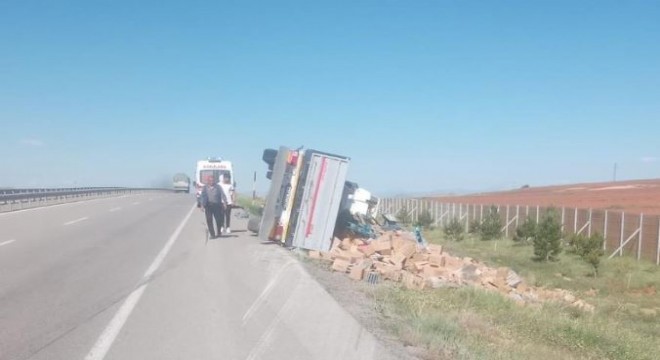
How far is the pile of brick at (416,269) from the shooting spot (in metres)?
14.6

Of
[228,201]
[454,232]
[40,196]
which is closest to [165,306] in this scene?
[228,201]

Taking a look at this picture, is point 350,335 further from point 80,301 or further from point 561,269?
point 561,269

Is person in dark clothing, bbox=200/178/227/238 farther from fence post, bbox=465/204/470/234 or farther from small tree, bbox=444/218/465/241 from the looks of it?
fence post, bbox=465/204/470/234

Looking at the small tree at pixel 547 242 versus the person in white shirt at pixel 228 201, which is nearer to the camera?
the person in white shirt at pixel 228 201

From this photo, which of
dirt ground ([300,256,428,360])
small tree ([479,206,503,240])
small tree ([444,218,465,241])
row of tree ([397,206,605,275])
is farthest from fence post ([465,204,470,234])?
dirt ground ([300,256,428,360])

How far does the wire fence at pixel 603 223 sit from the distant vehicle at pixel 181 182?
128 ft

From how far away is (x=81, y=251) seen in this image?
53.2 feet

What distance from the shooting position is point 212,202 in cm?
2033

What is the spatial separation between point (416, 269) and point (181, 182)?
221 feet

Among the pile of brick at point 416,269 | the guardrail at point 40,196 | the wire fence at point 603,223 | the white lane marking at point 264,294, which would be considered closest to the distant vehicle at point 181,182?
the guardrail at point 40,196

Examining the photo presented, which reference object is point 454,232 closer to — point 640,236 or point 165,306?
point 640,236

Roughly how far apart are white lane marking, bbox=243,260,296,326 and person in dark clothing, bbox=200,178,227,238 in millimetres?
6294

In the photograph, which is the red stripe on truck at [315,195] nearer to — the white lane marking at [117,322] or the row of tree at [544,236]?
the white lane marking at [117,322]

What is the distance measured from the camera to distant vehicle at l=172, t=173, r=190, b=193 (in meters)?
80.8
